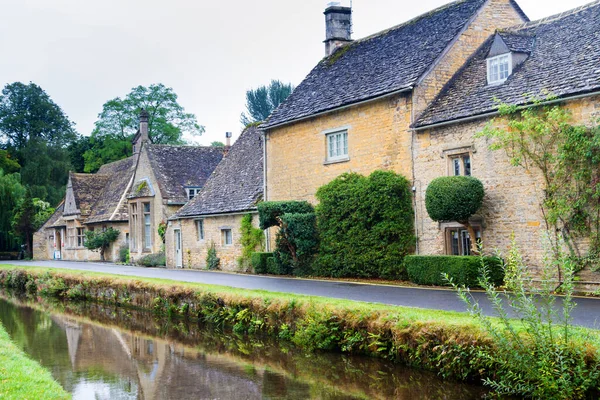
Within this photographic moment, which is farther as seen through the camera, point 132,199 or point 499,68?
point 132,199

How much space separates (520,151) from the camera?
18.0 m

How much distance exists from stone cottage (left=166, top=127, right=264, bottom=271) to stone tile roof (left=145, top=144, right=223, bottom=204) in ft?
18.8

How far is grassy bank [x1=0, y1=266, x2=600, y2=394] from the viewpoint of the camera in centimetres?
995

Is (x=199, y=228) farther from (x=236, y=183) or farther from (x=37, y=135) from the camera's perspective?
(x=37, y=135)

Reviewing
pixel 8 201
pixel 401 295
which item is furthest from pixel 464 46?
pixel 8 201

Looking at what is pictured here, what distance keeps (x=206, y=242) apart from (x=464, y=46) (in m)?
16.5

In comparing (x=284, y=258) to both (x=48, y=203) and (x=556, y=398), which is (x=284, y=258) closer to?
(x=556, y=398)

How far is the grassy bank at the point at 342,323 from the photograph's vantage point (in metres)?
9.95

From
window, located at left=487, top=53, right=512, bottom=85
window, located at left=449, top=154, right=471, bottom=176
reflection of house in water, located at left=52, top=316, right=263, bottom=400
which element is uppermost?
window, located at left=487, top=53, right=512, bottom=85

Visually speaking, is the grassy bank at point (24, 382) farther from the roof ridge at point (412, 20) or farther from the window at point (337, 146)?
the roof ridge at point (412, 20)

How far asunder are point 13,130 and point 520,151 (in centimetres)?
7023

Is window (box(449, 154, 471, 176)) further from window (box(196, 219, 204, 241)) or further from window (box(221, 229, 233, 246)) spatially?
window (box(196, 219, 204, 241))

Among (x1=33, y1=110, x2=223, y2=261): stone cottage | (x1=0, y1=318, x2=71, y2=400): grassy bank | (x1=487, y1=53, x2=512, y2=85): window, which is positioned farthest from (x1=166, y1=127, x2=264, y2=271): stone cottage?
(x1=0, y1=318, x2=71, y2=400): grassy bank

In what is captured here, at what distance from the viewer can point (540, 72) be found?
1928 centimetres
